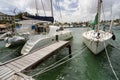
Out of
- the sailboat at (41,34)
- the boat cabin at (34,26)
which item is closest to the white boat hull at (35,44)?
the sailboat at (41,34)

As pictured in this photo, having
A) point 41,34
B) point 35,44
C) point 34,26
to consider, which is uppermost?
point 34,26

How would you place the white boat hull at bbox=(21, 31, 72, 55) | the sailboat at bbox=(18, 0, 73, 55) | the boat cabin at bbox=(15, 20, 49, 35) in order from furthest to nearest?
the boat cabin at bbox=(15, 20, 49, 35)
the sailboat at bbox=(18, 0, 73, 55)
the white boat hull at bbox=(21, 31, 72, 55)

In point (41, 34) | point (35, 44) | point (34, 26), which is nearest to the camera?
point (35, 44)

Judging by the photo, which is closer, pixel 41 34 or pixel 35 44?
pixel 35 44

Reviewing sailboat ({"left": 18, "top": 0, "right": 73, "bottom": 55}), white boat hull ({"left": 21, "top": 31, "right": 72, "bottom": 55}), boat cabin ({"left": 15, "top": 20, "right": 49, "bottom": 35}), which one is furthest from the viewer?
boat cabin ({"left": 15, "top": 20, "right": 49, "bottom": 35})

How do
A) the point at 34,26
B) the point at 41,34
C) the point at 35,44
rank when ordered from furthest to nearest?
the point at 34,26 < the point at 41,34 < the point at 35,44

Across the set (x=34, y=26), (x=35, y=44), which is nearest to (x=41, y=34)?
(x=34, y=26)

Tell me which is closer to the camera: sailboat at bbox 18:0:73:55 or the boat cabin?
sailboat at bbox 18:0:73:55

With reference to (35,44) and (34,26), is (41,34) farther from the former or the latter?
(35,44)

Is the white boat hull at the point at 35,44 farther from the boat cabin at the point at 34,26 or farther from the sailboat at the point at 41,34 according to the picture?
the boat cabin at the point at 34,26

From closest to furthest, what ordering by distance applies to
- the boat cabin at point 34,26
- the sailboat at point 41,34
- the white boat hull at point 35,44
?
1. the white boat hull at point 35,44
2. the sailboat at point 41,34
3. the boat cabin at point 34,26

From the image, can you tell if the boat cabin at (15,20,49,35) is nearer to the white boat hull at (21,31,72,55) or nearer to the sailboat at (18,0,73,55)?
the sailboat at (18,0,73,55)

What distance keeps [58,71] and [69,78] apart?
108cm

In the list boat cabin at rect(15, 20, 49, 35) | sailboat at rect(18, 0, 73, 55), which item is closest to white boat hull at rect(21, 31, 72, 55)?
sailboat at rect(18, 0, 73, 55)
